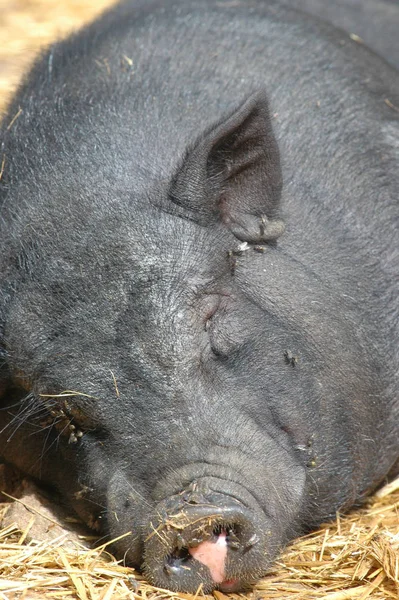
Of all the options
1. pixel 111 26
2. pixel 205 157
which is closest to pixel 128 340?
pixel 205 157

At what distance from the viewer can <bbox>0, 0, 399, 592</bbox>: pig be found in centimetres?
378

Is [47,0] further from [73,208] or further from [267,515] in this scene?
[267,515]

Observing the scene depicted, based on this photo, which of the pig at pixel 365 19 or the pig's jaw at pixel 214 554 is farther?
the pig at pixel 365 19

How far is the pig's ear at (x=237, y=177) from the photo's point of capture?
158 inches

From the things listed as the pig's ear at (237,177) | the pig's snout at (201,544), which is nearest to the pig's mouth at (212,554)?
the pig's snout at (201,544)

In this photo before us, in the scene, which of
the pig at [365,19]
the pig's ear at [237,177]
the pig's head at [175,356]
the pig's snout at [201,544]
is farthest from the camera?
the pig at [365,19]

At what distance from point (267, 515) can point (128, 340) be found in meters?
0.86

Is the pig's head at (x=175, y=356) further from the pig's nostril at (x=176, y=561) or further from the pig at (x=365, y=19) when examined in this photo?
the pig at (x=365, y=19)

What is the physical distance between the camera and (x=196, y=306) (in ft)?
12.9

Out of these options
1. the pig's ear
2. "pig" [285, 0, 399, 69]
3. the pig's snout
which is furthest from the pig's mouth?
"pig" [285, 0, 399, 69]

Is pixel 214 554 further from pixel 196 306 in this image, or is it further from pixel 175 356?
pixel 196 306

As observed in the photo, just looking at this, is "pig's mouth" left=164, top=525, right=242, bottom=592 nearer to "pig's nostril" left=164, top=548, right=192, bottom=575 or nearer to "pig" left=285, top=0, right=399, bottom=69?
"pig's nostril" left=164, top=548, right=192, bottom=575

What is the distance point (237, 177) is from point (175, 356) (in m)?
0.88

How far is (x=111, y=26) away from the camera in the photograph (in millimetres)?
5625
